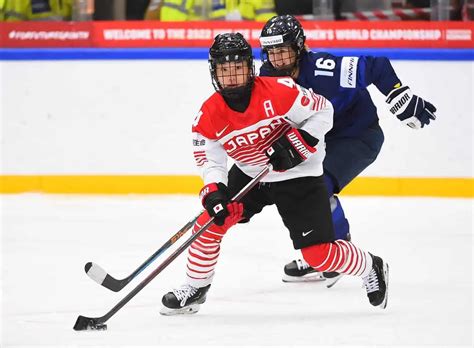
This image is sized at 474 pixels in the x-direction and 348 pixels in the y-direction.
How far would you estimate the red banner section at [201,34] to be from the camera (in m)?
5.97

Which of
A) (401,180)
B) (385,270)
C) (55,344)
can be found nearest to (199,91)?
(401,180)

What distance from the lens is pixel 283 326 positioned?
3.28 metres

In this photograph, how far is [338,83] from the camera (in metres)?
3.69

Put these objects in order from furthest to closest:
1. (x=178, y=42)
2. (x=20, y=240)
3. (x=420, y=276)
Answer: (x=178, y=42) < (x=20, y=240) < (x=420, y=276)

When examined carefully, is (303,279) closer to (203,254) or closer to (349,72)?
(203,254)

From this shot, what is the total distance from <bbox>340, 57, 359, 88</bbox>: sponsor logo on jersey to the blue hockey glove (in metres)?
0.16

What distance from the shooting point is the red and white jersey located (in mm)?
3250

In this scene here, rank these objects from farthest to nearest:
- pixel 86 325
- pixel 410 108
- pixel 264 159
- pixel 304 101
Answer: pixel 410 108, pixel 264 159, pixel 304 101, pixel 86 325

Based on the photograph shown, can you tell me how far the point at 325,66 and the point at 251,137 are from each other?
557mm

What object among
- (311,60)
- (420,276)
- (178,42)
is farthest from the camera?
(178,42)

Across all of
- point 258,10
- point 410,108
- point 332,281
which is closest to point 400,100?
point 410,108

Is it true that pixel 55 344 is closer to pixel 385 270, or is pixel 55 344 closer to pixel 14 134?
pixel 385 270

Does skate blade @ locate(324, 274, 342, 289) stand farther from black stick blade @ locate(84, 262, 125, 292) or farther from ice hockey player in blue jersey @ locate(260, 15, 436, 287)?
black stick blade @ locate(84, 262, 125, 292)

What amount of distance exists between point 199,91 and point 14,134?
3.72ft
